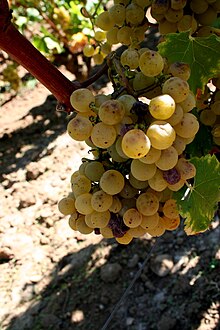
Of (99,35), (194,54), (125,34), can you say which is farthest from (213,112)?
(99,35)

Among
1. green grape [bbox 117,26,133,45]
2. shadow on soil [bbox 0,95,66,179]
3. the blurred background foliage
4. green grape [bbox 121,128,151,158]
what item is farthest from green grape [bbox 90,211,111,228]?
shadow on soil [bbox 0,95,66,179]

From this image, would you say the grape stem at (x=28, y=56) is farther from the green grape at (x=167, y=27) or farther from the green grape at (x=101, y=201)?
the green grape at (x=167, y=27)

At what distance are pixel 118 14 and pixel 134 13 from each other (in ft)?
0.16

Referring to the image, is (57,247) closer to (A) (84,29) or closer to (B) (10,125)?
(A) (84,29)

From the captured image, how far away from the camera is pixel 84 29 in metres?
3.60

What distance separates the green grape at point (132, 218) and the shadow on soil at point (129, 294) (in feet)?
4.68

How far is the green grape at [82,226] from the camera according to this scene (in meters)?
0.99

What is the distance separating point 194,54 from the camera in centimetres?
101

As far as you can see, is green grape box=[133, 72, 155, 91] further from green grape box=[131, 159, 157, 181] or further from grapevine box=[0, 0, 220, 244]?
green grape box=[131, 159, 157, 181]

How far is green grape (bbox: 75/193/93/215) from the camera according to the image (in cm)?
94

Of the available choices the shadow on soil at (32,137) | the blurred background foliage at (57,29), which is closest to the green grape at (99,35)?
the blurred background foliage at (57,29)

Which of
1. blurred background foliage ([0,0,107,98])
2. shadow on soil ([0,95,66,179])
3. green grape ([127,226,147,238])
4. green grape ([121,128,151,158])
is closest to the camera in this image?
green grape ([121,128,151,158])

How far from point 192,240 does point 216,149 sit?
148cm

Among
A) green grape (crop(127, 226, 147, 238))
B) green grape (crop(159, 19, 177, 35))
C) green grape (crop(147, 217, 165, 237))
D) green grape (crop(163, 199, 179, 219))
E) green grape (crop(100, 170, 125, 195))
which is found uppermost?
green grape (crop(100, 170, 125, 195))
